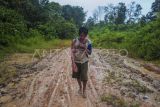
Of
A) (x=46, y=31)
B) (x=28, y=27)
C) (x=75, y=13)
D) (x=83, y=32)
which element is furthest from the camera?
(x=75, y=13)

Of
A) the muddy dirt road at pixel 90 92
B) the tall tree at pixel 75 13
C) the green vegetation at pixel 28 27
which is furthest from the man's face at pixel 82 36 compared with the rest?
the tall tree at pixel 75 13

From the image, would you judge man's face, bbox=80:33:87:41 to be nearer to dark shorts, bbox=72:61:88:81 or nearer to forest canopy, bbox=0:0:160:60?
dark shorts, bbox=72:61:88:81

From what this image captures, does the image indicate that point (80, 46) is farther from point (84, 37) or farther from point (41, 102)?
point (41, 102)

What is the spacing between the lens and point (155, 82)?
11.4 meters

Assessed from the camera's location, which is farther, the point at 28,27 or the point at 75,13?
the point at 75,13

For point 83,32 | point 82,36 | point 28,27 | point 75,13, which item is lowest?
point 28,27

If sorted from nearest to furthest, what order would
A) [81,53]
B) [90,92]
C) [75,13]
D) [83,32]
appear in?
[83,32] → [81,53] → [90,92] → [75,13]

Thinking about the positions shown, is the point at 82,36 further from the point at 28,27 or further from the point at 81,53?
the point at 28,27

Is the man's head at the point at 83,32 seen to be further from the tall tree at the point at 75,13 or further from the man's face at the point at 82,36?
the tall tree at the point at 75,13

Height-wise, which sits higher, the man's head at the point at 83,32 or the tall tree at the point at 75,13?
the tall tree at the point at 75,13

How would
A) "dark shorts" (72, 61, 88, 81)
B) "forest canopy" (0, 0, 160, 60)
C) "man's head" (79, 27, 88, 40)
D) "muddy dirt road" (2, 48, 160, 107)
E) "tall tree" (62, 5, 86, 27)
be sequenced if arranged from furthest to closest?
"tall tree" (62, 5, 86, 27) < "forest canopy" (0, 0, 160, 60) < "dark shorts" (72, 61, 88, 81) < "muddy dirt road" (2, 48, 160, 107) < "man's head" (79, 27, 88, 40)

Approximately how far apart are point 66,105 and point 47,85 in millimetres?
2577

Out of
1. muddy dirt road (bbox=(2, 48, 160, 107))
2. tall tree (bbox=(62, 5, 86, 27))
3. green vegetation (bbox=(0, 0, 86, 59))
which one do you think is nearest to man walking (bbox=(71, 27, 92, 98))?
muddy dirt road (bbox=(2, 48, 160, 107))

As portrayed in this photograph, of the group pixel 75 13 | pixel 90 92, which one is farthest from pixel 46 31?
pixel 75 13
